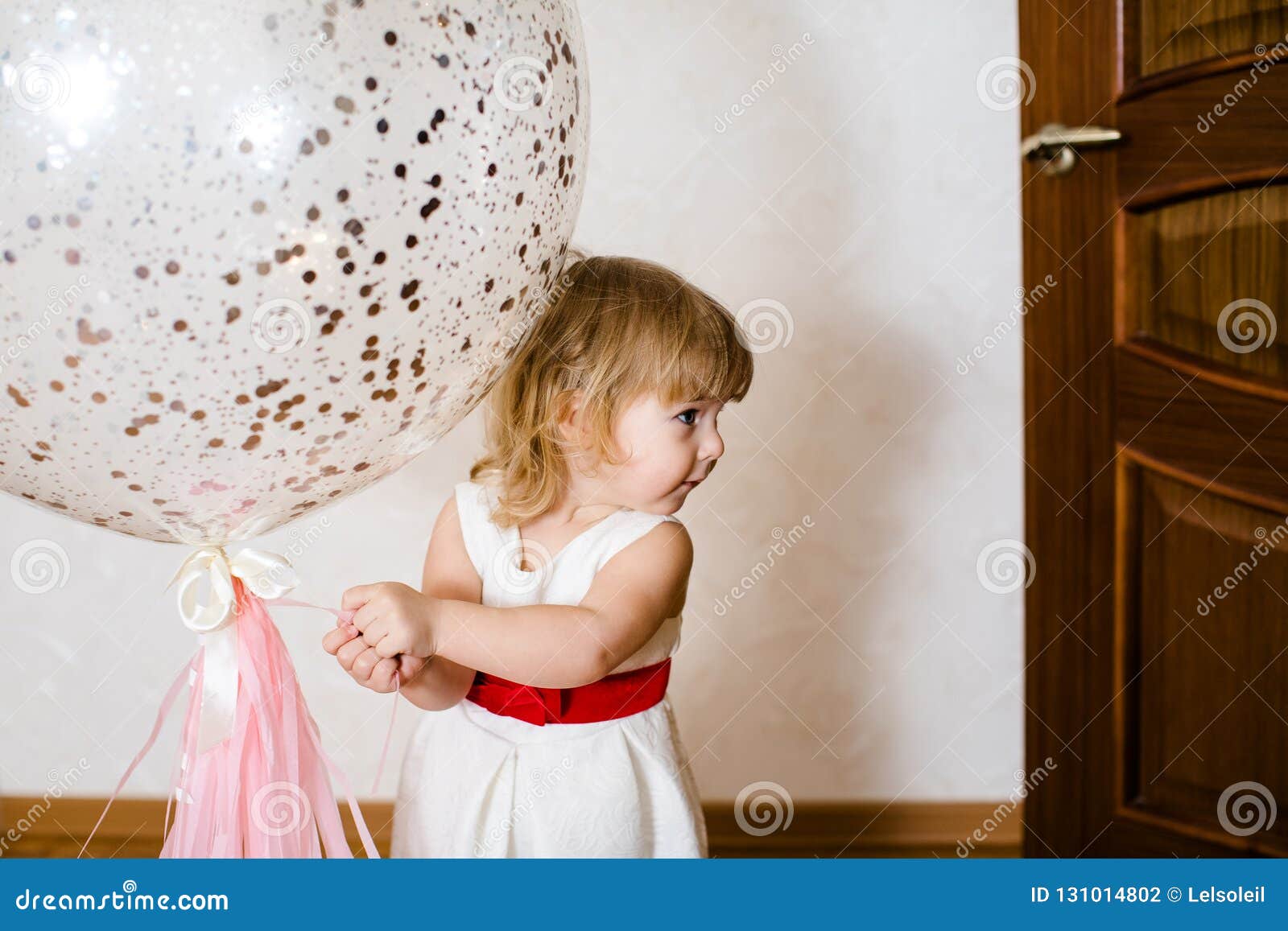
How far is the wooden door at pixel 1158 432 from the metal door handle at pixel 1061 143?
0.04 ft

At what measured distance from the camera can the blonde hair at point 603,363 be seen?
958mm

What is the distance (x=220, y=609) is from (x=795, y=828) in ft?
3.49

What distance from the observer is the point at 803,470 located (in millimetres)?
1506

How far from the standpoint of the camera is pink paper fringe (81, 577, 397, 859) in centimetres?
77

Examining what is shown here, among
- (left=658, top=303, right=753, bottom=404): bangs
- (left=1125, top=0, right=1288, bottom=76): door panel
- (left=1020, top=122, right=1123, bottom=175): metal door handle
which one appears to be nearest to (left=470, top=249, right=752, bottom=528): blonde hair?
(left=658, top=303, right=753, bottom=404): bangs

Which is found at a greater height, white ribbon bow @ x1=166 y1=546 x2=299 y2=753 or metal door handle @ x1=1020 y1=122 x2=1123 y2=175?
metal door handle @ x1=1020 y1=122 x2=1123 y2=175

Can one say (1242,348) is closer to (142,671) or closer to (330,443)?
(330,443)

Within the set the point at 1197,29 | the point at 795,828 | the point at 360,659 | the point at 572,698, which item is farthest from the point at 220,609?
the point at 1197,29

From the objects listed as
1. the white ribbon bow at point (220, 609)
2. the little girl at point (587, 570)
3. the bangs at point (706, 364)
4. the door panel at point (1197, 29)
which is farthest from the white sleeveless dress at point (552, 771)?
the door panel at point (1197, 29)

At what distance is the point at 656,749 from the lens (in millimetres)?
1004

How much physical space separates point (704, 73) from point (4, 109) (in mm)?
971

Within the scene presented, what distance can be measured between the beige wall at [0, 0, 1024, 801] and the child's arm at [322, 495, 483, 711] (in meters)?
0.46

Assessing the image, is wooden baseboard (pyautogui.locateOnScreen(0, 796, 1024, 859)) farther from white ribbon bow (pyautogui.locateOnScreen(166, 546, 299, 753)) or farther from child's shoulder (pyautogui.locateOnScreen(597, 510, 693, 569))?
white ribbon bow (pyautogui.locateOnScreen(166, 546, 299, 753))

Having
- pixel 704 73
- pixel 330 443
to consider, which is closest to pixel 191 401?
pixel 330 443
